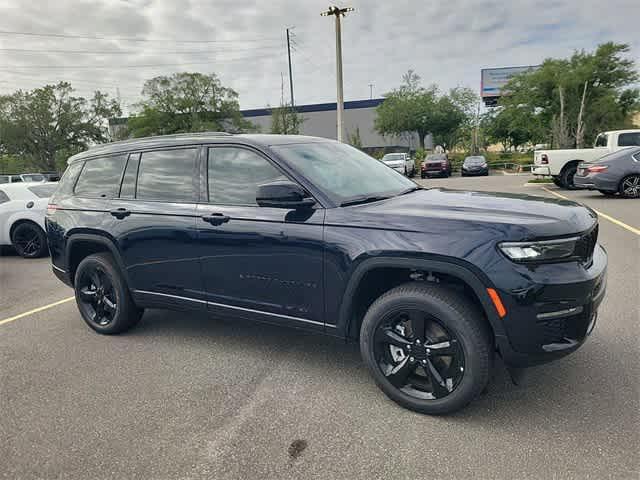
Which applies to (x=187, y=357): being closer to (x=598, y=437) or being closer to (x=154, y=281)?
(x=154, y=281)

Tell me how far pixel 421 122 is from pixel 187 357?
43446 millimetres

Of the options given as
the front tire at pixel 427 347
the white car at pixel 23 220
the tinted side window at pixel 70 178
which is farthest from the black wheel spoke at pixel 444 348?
the white car at pixel 23 220

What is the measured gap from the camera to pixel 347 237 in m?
2.80

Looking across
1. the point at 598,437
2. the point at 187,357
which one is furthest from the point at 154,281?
the point at 598,437

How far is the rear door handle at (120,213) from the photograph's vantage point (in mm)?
3827

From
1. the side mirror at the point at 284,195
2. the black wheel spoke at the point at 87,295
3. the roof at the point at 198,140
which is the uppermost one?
the roof at the point at 198,140

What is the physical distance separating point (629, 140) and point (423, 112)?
101ft

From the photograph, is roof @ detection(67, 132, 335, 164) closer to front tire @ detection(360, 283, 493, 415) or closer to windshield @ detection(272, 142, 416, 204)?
windshield @ detection(272, 142, 416, 204)

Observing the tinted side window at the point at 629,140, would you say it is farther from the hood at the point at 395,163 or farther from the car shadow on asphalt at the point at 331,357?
the car shadow on asphalt at the point at 331,357

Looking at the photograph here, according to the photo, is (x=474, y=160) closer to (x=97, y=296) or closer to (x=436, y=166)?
(x=436, y=166)

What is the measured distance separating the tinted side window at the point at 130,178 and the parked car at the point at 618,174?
12.0 m

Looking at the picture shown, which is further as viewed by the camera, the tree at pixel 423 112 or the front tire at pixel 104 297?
the tree at pixel 423 112

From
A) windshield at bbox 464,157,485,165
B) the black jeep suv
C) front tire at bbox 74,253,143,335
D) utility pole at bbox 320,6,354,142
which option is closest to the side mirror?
the black jeep suv

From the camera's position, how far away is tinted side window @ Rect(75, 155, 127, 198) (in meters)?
4.05
